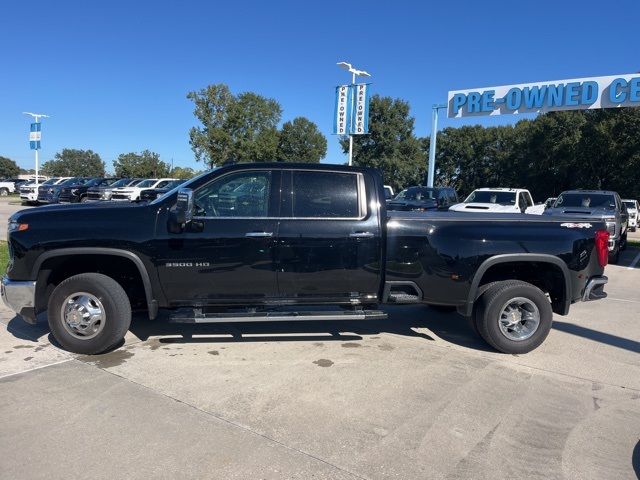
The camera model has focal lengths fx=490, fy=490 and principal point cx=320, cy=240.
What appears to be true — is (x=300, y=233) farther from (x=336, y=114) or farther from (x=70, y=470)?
(x=336, y=114)

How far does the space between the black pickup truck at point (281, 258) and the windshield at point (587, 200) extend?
9782 millimetres

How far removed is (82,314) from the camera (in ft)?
15.8

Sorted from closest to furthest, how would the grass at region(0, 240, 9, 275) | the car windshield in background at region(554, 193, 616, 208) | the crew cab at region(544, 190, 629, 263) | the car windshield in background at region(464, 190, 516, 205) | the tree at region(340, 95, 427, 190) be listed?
the grass at region(0, 240, 9, 275), the crew cab at region(544, 190, 629, 263), the car windshield in background at region(554, 193, 616, 208), the car windshield in background at region(464, 190, 516, 205), the tree at region(340, 95, 427, 190)

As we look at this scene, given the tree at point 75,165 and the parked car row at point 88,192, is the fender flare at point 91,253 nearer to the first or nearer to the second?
the parked car row at point 88,192

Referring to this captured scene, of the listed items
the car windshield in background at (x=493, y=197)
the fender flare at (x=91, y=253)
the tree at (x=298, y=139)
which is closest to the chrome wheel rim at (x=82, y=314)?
the fender flare at (x=91, y=253)

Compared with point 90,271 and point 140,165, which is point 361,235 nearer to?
point 90,271

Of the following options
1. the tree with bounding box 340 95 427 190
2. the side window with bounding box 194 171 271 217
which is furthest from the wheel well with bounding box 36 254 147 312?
the tree with bounding box 340 95 427 190

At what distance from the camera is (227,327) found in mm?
5949

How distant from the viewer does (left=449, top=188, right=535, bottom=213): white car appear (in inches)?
602

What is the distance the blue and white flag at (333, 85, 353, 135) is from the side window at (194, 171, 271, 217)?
2058cm

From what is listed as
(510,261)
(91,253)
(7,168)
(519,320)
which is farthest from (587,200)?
A: (7,168)

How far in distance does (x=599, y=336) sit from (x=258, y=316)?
14.0 ft

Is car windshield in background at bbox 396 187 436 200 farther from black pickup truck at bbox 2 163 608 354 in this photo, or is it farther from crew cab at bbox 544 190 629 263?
black pickup truck at bbox 2 163 608 354

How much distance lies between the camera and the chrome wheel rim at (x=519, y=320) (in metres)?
5.27
